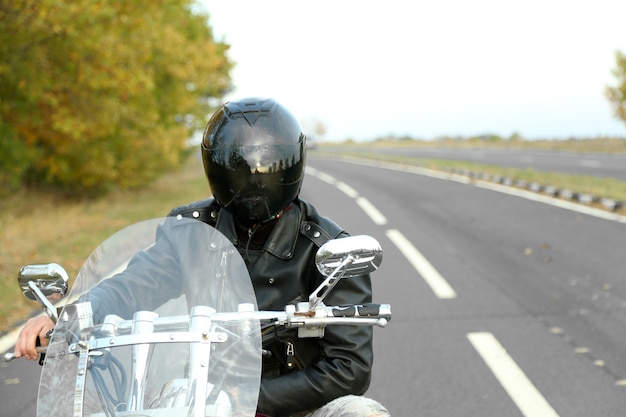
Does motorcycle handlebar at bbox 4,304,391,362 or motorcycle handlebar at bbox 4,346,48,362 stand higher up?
motorcycle handlebar at bbox 4,304,391,362

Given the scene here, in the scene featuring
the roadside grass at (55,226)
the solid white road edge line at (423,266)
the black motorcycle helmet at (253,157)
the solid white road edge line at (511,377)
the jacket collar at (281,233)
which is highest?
the black motorcycle helmet at (253,157)

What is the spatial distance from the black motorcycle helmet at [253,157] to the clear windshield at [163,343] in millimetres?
267

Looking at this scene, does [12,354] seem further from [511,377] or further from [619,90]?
[619,90]

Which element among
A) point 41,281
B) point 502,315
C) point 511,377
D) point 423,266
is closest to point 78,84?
point 423,266

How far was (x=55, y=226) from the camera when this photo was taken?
1279 cm

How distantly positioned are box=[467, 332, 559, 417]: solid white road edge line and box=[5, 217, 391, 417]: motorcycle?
2504 millimetres

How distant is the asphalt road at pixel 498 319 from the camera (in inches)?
176

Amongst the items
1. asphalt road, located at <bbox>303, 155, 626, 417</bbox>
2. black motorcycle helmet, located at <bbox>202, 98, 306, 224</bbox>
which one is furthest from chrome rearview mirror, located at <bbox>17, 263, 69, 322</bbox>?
asphalt road, located at <bbox>303, 155, 626, 417</bbox>

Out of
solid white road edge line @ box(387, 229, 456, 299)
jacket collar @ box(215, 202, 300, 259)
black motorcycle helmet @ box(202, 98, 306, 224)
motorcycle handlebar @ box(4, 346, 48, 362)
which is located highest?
black motorcycle helmet @ box(202, 98, 306, 224)

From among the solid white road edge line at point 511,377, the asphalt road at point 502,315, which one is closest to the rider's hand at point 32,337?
the asphalt road at point 502,315

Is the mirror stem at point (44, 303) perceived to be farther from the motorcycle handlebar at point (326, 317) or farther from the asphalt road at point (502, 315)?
the asphalt road at point (502, 315)

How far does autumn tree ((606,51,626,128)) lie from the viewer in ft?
166

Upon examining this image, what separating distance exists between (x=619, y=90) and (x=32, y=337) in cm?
5423

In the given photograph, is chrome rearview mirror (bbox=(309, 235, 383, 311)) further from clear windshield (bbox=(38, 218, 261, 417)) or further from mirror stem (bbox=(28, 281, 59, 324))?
mirror stem (bbox=(28, 281, 59, 324))
